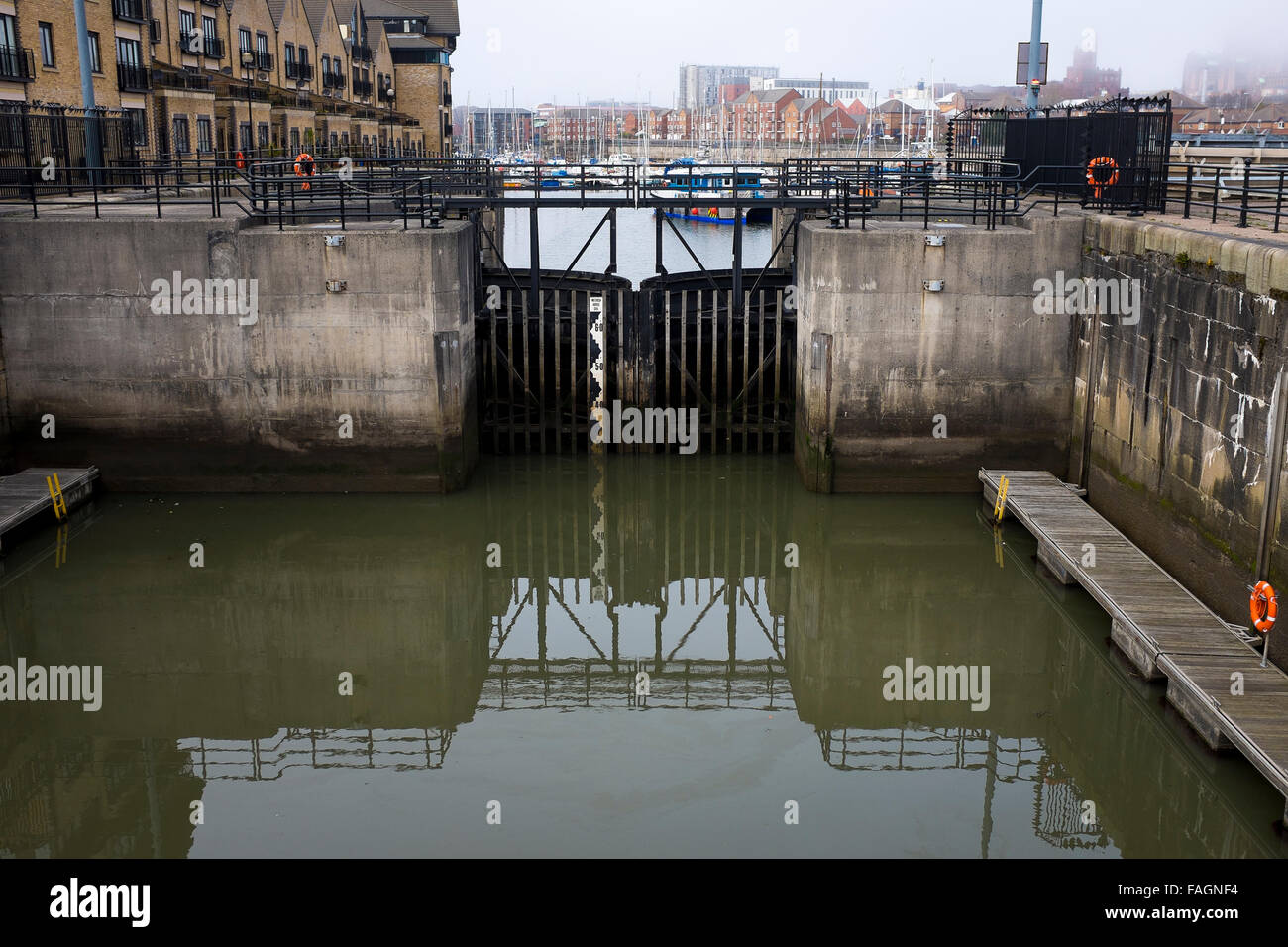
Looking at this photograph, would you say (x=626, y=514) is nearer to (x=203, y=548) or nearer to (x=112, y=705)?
(x=203, y=548)

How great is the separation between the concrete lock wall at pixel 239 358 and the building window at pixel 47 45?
51.8 feet

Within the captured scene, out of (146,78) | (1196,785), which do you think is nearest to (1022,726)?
(1196,785)

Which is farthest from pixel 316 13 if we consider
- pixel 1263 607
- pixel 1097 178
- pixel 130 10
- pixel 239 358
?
pixel 1263 607

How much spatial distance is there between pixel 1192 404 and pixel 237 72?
43.6 metres

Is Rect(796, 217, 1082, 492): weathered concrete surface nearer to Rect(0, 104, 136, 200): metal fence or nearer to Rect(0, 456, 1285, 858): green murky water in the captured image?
Rect(0, 456, 1285, 858): green murky water

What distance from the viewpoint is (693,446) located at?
2300 cm

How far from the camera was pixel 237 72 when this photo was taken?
49.0m

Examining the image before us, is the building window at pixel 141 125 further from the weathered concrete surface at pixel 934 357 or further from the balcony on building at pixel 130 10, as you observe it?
the weathered concrete surface at pixel 934 357

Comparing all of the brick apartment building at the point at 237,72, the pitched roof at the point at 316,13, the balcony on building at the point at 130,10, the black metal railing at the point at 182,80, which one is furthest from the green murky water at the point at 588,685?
the pitched roof at the point at 316,13

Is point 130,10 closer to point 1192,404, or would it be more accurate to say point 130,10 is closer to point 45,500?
point 45,500

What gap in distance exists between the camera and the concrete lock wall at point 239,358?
766 inches

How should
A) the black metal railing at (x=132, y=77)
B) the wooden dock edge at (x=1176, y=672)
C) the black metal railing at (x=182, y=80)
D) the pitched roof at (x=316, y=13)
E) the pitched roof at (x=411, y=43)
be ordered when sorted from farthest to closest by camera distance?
the pitched roof at (x=411, y=43) < the pitched roof at (x=316, y=13) < the black metal railing at (x=182, y=80) < the black metal railing at (x=132, y=77) < the wooden dock edge at (x=1176, y=672)

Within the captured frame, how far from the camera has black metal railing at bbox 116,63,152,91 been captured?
36.3 meters

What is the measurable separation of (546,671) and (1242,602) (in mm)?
7925
